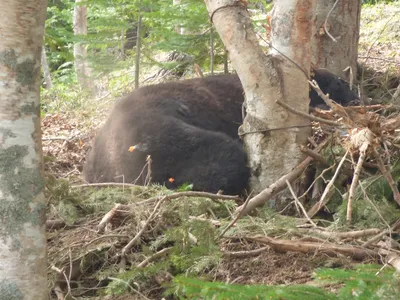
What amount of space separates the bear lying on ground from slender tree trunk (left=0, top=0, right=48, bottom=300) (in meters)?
2.29

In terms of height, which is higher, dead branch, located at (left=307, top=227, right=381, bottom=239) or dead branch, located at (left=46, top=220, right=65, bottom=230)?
dead branch, located at (left=307, top=227, right=381, bottom=239)

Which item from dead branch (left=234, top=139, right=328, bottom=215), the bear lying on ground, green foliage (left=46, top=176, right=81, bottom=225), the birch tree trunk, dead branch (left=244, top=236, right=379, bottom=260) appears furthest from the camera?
the bear lying on ground

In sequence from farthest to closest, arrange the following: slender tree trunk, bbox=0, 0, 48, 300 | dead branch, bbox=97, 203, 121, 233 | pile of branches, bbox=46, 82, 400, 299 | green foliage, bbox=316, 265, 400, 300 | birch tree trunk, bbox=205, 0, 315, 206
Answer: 1. birch tree trunk, bbox=205, 0, 315, 206
2. dead branch, bbox=97, 203, 121, 233
3. pile of branches, bbox=46, 82, 400, 299
4. slender tree trunk, bbox=0, 0, 48, 300
5. green foliage, bbox=316, 265, 400, 300

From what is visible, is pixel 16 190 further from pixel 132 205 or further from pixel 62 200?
pixel 62 200

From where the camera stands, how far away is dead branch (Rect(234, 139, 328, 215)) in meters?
3.53

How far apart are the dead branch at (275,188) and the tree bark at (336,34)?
113 inches

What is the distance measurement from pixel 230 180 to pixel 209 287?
296 cm

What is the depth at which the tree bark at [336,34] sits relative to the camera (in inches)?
262

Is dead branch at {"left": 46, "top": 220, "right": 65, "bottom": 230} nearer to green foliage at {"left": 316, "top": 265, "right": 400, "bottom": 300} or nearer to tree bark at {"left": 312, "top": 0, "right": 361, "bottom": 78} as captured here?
green foliage at {"left": 316, "top": 265, "right": 400, "bottom": 300}

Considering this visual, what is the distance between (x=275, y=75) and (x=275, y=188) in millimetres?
956

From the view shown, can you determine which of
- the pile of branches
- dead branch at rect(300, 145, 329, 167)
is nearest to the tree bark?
dead branch at rect(300, 145, 329, 167)

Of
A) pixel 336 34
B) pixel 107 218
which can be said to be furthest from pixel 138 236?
pixel 336 34

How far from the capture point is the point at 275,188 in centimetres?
371

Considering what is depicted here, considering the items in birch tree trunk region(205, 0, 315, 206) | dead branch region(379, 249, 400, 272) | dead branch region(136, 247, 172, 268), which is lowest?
dead branch region(136, 247, 172, 268)
